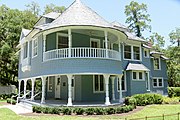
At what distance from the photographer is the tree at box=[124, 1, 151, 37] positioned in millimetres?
40344

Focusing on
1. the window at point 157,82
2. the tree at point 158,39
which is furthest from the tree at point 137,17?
the window at point 157,82

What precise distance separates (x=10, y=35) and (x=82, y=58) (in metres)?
19.8

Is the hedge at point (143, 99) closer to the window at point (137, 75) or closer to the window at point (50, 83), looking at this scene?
the window at point (137, 75)

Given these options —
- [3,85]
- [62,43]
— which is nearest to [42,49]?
[62,43]

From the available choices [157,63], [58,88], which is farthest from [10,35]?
[157,63]

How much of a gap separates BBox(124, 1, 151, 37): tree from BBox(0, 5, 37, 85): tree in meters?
19.8

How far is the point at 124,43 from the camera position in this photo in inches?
864

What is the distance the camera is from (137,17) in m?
40.8

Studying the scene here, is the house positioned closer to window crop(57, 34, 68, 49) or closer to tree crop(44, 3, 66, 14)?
window crop(57, 34, 68, 49)

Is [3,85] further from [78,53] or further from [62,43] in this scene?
[78,53]

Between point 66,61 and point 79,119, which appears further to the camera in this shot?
point 66,61

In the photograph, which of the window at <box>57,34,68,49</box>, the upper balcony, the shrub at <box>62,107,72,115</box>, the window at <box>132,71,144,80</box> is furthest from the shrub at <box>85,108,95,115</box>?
the window at <box>132,71,144,80</box>

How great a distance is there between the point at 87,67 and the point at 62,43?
4506 millimetres

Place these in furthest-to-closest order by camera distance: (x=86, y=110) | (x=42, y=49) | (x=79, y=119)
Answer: (x=42, y=49) → (x=86, y=110) → (x=79, y=119)
